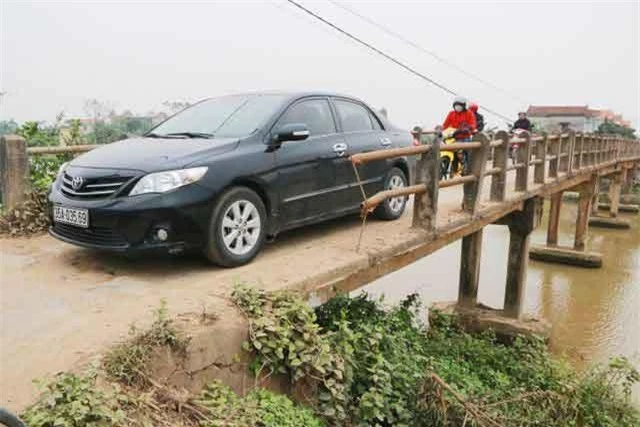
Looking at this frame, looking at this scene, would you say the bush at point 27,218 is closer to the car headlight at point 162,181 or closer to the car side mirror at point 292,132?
the car headlight at point 162,181

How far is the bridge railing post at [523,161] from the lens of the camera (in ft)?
28.0

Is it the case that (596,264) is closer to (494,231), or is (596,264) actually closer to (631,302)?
(631,302)

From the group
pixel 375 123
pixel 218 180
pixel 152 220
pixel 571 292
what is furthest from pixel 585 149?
pixel 152 220

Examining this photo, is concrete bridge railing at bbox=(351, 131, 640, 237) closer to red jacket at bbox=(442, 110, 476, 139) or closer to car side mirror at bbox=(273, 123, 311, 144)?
car side mirror at bbox=(273, 123, 311, 144)

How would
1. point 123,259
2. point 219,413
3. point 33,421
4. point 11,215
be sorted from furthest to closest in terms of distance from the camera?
point 11,215
point 123,259
point 219,413
point 33,421

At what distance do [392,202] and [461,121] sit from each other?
12.6 ft

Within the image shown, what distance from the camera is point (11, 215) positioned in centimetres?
603

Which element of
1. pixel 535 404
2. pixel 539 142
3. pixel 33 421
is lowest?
pixel 535 404

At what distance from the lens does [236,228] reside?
14.9ft

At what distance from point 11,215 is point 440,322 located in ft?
20.1

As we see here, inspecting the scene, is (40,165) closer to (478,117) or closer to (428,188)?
(428,188)

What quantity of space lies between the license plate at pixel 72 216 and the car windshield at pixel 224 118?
1184mm

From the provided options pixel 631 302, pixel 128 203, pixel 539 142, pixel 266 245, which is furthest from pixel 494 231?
pixel 128 203

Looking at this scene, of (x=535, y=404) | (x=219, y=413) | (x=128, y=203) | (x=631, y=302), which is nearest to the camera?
(x=219, y=413)
